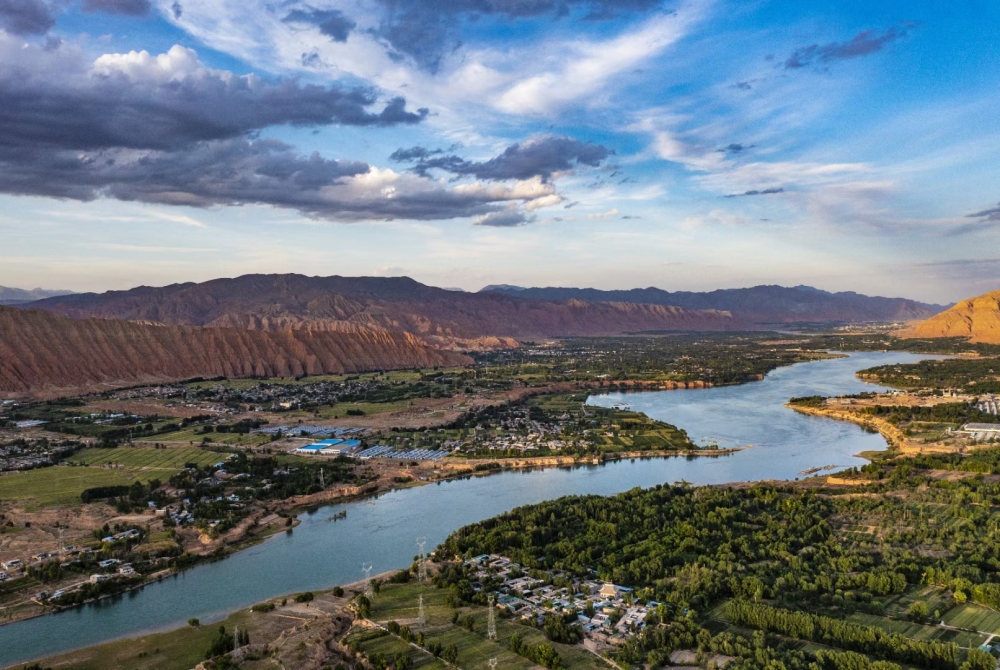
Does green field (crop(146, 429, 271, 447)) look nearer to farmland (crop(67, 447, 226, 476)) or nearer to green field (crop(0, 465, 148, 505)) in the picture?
farmland (crop(67, 447, 226, 476))

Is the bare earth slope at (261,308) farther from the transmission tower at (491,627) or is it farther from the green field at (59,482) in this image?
the transmission tower at (491,627)

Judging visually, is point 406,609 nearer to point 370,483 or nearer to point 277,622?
point 277,622

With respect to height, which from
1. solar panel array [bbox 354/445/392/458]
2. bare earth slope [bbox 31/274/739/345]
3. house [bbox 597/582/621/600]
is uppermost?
bare earth slope [bbox 31/274/739/345]

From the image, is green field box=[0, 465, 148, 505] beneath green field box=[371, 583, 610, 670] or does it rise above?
above

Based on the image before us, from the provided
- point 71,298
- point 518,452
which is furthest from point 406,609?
point 71,298

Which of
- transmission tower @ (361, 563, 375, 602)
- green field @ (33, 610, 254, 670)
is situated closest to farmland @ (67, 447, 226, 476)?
transmission tower @ (361, 563, 375, 602)

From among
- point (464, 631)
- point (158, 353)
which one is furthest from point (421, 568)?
point (158, 353)
